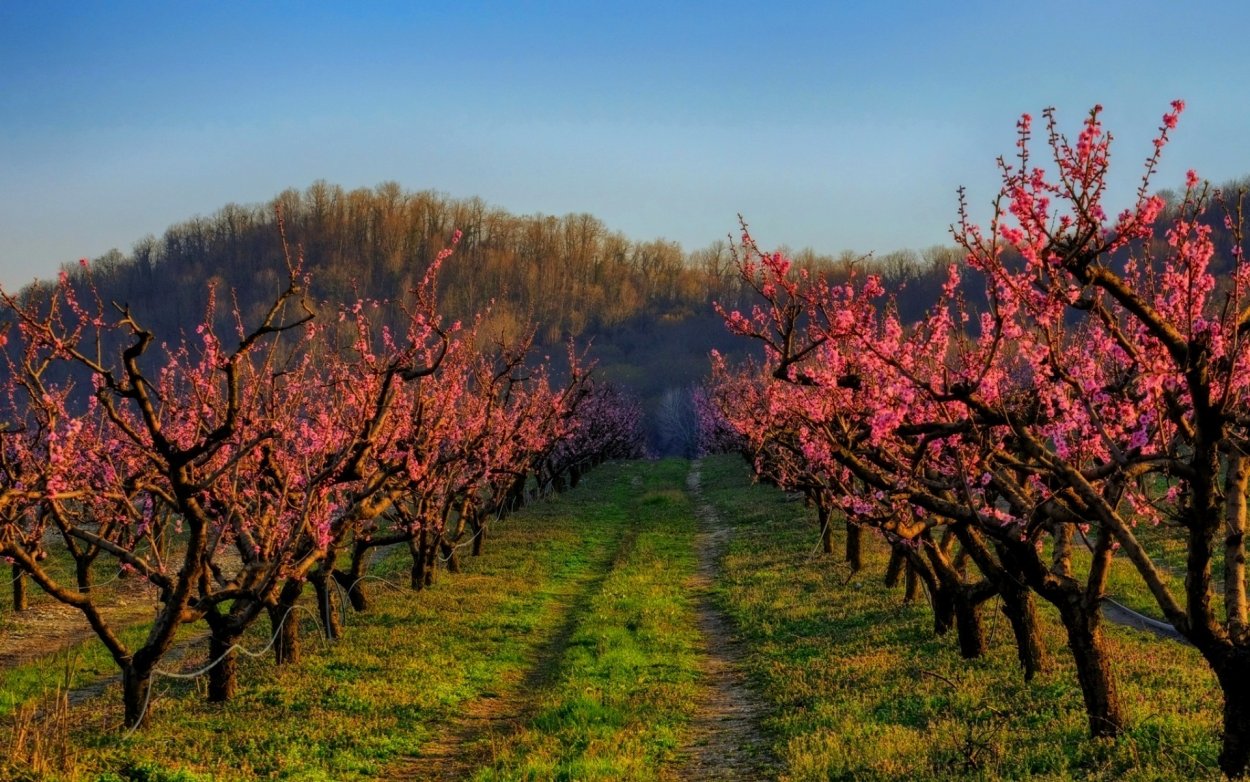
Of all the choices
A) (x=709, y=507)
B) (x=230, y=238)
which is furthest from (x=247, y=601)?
(x=230, y=238)

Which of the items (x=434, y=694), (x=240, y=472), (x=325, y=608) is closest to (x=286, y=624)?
(x=325, y=608)

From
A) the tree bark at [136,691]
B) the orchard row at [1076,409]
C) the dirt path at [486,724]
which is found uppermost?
the orchard row at [1076,409]

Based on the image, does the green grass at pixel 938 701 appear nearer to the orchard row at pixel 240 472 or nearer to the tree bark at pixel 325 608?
the orchard row at pixel 240 472

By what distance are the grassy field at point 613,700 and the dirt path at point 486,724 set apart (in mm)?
45

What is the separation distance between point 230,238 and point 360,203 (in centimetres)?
2613

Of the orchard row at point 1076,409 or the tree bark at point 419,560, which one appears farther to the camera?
the tree bark at point 419,560

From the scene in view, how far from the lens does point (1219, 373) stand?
24.3 ft

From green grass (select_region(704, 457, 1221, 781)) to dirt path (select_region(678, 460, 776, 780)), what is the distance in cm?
30

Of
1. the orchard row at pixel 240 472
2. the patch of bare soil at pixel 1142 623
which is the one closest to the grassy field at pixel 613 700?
the patch of bare soil at pixel 1142 623

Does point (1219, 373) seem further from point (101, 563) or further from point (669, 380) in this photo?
point (669, 380)

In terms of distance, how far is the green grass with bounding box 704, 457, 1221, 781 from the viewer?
9773 mm

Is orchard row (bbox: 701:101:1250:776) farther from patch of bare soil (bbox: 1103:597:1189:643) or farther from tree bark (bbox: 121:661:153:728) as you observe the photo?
tree bark (bbox: 121:661:153:728)

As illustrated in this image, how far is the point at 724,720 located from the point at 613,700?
5.74ft

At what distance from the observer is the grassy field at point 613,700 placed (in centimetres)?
1048
